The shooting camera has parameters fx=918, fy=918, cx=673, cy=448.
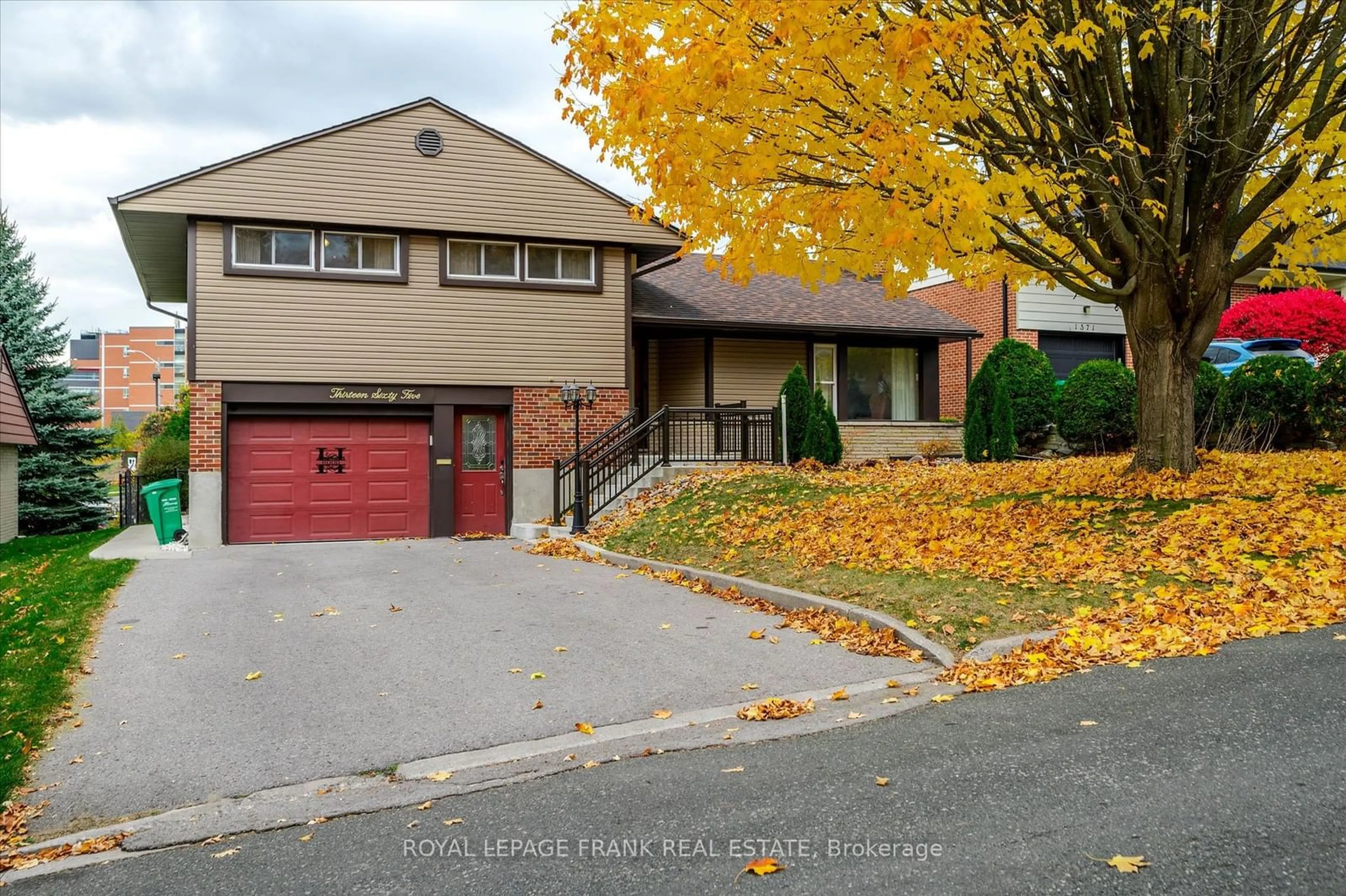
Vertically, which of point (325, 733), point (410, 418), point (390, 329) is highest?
point (390, 329)

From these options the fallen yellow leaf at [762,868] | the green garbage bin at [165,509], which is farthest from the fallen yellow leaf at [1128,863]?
the green garbage bin at [165,509]

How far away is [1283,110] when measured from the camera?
944 cm

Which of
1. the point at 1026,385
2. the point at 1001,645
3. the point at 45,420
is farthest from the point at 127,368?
the point at 1001,645

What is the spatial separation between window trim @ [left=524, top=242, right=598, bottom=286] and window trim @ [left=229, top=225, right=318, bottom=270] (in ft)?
12.1

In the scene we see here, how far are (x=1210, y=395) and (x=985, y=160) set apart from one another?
8.09 metres

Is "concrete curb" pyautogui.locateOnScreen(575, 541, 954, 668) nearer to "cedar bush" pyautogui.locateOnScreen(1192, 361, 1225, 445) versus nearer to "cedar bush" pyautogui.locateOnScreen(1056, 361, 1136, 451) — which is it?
"cedar bush" pyautogui.locateOnScreen(1192, 361, 1225, 445)

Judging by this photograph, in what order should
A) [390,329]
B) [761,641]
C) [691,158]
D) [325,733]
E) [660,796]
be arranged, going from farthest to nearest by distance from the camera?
[390,329], [691,158], [761,641], [325,733], [660,796]

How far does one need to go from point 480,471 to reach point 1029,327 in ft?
44.4

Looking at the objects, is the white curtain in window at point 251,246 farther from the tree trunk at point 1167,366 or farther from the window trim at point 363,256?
the tree trunk at point 1167,366

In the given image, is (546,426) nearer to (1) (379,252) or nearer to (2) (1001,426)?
(1) (379,252)

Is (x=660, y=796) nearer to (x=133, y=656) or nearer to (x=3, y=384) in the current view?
(x=133, y=656)

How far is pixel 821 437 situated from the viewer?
16.5 metres

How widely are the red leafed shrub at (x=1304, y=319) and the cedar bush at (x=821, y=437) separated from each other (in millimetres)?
12793

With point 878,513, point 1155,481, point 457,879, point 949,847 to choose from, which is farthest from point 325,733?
point 1155,481
